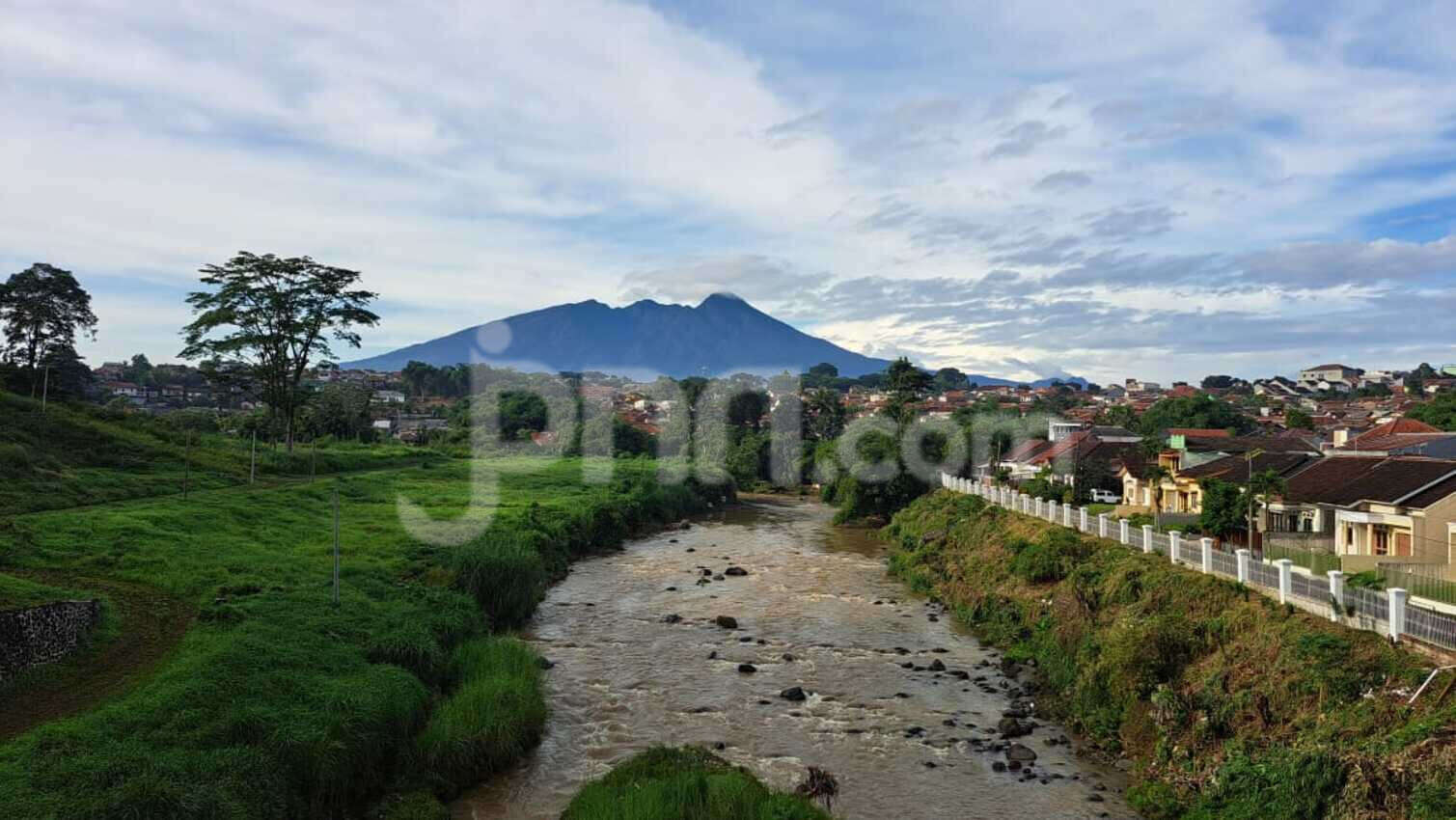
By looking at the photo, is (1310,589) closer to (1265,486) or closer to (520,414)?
(1265,486)

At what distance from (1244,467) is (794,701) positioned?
73.5 ft

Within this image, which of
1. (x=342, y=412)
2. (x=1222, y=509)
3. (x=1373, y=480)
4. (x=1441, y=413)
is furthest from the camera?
(x=342, y=412)

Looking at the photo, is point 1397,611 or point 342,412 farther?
point 342,412

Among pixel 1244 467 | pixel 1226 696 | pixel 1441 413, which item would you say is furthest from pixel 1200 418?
pixel 1226 696

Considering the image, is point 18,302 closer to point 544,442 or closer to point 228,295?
point 228,295

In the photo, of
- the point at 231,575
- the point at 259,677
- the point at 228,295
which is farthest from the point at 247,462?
the point at 259,677

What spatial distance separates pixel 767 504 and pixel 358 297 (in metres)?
39.5

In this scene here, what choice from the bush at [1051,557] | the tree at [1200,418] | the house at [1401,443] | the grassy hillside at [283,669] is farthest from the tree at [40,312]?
the tree at [1200,418]

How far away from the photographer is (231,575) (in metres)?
22.7

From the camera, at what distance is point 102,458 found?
37.7 meters

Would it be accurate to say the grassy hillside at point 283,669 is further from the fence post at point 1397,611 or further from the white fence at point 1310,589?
the fence post at point 1397,611

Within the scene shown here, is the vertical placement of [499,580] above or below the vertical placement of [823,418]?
below

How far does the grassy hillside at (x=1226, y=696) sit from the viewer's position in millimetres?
12742

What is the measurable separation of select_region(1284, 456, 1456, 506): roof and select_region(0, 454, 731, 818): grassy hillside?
24.0 metres
